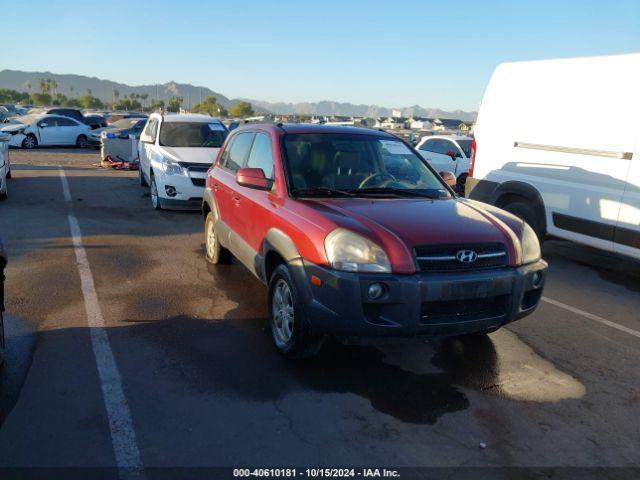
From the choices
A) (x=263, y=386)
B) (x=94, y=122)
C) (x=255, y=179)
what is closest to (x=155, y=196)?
(x=255, y=179)

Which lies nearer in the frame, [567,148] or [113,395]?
[113,395]

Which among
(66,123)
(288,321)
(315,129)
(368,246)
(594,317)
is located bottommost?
(594,317)

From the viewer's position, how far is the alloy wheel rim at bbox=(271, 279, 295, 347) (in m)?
4.11

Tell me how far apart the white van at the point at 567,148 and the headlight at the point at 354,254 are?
13.3 feet

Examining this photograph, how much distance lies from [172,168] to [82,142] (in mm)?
17711

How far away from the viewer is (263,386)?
12.3 feet

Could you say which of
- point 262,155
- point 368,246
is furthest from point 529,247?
point 262,155

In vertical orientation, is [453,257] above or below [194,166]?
above

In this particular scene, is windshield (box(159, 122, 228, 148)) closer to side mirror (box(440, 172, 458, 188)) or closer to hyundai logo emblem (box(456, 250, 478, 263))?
side mirror (box(440, 172, 458, 188))

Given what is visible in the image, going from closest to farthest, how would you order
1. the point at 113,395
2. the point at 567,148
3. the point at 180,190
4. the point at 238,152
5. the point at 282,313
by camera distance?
the point at 113,395 → the point at 282,313 → the point at 238,152 → the point at 567,148 → the point at 180,190

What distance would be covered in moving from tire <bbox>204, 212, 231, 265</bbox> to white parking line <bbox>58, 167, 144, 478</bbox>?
4.81 ft

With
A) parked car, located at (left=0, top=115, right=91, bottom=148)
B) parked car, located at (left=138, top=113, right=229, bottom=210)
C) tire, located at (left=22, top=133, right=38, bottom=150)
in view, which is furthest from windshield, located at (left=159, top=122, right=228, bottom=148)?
tire, located at (left=22, top=133, right=38, bottom=150)

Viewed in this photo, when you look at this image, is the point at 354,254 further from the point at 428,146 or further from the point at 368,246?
the point at 428,146

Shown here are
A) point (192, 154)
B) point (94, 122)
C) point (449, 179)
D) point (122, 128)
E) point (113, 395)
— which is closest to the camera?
point (113, 395)
